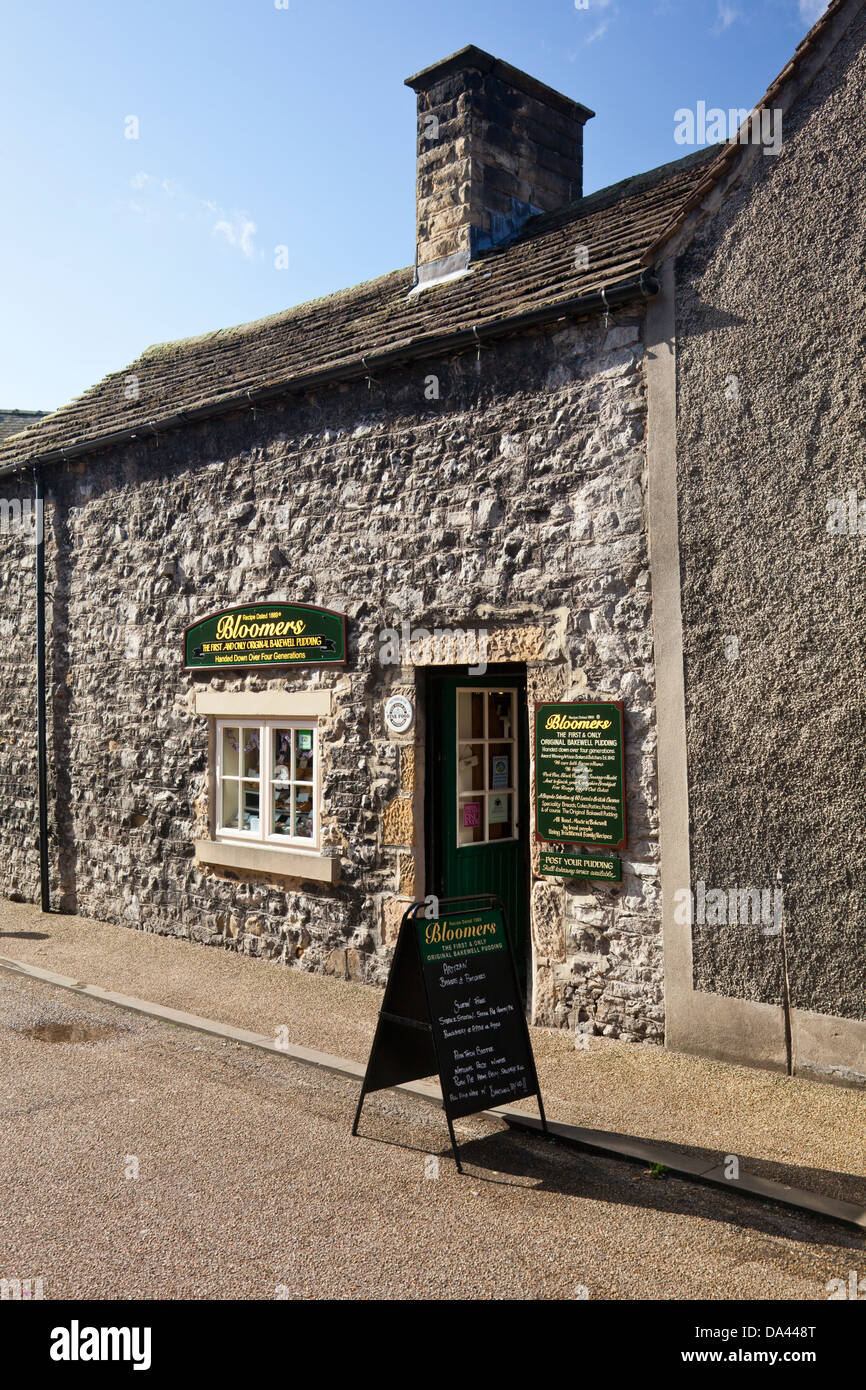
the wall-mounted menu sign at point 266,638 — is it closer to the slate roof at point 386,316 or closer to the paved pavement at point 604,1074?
the slate roof at point 386,316

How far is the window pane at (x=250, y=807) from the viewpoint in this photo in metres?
9.44

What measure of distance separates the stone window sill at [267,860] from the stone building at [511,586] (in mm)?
45

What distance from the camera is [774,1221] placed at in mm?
4363

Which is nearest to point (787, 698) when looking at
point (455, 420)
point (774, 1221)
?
point (774, 1221)

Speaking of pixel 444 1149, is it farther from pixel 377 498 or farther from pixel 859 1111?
pixel 377 498

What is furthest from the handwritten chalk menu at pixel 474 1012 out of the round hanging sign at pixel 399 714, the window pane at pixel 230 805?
the window pane at pixel 230 805

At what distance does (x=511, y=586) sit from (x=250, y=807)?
3513 mm

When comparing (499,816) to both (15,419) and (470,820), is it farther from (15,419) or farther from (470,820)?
(15,419)

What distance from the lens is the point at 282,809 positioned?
360 inches

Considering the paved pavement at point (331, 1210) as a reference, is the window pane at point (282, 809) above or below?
above

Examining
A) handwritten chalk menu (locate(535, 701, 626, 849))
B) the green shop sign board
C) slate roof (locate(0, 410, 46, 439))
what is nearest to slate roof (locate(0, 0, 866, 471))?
handwritten chalk menu (locate(535, 701, 626, 849))

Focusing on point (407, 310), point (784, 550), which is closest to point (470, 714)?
point (784, 550)

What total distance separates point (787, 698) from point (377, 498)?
367cm
